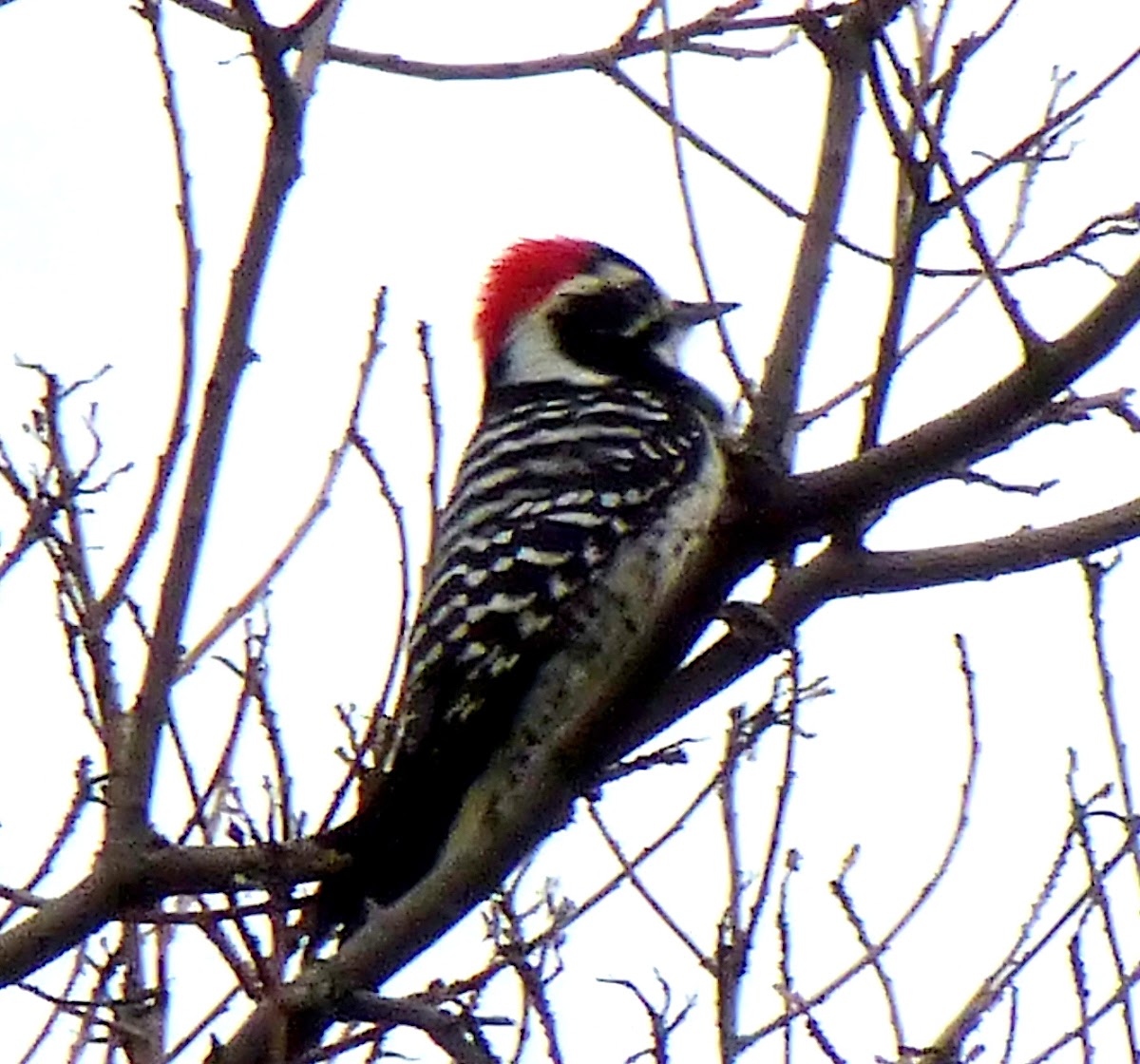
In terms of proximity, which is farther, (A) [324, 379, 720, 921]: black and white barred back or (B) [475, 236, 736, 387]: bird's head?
(B) [475, 236, 736, 387]: bird's head

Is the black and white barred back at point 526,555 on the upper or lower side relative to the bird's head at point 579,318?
lower

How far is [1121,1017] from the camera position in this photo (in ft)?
8.24

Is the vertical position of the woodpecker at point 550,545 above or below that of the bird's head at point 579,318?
below

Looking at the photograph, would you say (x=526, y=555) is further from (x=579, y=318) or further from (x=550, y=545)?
(x=579, y=318)

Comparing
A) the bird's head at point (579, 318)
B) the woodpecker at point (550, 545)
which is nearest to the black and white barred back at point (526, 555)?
the woodpecker at point (550, 545)

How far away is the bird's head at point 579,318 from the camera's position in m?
5.05

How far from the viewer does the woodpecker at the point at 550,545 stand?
3.92m

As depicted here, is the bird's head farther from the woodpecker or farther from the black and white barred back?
the black and white barred back

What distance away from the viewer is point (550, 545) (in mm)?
4262

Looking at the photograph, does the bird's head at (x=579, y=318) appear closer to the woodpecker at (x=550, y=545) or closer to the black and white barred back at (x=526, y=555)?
the woodpecker at (x=550, y=545)

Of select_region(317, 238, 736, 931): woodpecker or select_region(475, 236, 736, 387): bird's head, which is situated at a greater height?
select_region(475, 236, 736, 387): bird's head

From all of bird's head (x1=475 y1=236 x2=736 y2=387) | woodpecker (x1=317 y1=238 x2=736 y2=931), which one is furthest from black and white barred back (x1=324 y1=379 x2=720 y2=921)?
bird's head (x1=475 y1=236 x2=736 y2=387)

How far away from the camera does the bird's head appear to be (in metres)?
5.05

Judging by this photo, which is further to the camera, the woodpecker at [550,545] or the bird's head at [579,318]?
the bird's head at [579,318]
